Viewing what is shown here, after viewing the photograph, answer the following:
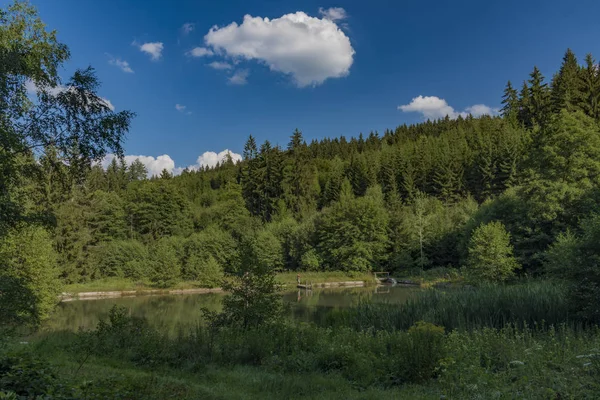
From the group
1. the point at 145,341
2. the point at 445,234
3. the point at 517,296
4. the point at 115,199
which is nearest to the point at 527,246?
the point at 445,234

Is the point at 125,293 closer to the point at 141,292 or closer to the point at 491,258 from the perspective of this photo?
the point at 141,292

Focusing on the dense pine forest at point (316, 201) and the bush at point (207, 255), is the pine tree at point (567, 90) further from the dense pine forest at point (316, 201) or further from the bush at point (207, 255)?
the bush at point (207, 255)

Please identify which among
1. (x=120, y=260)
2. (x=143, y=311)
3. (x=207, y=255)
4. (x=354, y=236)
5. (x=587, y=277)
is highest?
(x=354, y=236)

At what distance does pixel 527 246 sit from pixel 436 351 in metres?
26.1

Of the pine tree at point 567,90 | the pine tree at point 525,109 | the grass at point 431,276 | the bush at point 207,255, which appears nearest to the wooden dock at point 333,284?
the grass at point 431,276

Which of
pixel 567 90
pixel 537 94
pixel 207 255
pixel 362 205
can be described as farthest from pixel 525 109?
pixel 207 255

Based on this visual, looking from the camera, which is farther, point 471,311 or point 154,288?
point 154,288

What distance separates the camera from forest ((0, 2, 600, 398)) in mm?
7328

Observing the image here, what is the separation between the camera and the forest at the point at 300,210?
7.33m

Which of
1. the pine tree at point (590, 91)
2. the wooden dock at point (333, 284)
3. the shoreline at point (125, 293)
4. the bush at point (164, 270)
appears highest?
the pine tree at point (590, 91)

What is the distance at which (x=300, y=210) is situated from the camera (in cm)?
6097

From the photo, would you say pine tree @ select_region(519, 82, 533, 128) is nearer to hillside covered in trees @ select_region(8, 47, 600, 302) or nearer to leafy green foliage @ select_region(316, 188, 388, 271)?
hillside covered in trees @ select_region(8, 47, 600, 302)

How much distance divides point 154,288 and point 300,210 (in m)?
28.8

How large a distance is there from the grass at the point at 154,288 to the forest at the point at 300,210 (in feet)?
3.86
